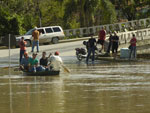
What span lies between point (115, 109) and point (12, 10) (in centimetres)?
5705

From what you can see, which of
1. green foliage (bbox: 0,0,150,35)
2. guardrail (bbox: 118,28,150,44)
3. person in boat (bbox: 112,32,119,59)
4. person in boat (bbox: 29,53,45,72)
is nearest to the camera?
person in boat (bbox: 29,53,45,72)

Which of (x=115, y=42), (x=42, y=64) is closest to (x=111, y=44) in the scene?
(x=115, y=42)

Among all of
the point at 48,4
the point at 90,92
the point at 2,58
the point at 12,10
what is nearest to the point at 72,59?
the point at 2,58

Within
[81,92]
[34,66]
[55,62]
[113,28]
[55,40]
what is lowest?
[81,92]

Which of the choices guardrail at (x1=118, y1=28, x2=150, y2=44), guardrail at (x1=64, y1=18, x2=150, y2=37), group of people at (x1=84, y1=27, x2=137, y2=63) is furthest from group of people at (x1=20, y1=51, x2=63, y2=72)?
guardrail at (x1=64, y1=18, x2=150, y2=37)

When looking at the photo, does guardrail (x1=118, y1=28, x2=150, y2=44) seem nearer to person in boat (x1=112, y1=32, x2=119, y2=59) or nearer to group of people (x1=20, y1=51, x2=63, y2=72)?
person in boat (x1=112, y1=32, x2=119, y2=59)

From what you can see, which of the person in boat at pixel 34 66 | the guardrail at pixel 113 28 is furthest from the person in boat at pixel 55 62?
the guardrail at pixel 113 28

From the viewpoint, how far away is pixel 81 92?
68.8 ft

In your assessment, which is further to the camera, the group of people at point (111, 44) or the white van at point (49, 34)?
the white van at point (49, 34)

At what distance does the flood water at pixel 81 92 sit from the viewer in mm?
16953

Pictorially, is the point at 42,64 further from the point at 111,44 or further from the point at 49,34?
the point at 49,34

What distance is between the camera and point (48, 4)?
8050cm

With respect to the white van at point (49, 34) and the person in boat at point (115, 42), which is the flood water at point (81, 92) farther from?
the white van at point (49, 34)

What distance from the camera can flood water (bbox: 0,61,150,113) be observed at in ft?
55.6
